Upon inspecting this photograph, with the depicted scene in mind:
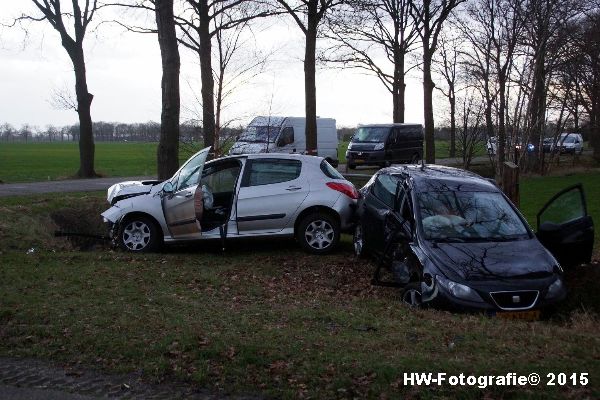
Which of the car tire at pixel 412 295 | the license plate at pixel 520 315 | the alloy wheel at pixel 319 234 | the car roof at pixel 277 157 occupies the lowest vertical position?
the license plate at pixel 520 315

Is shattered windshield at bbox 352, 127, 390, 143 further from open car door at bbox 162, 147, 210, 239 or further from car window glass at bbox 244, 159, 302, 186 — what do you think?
open car door at bbox 162, 147, 210, 239

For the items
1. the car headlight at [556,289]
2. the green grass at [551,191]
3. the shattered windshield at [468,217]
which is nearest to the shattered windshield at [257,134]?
the green grass at [551,191]

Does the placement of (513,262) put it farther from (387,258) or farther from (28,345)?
(28,345)

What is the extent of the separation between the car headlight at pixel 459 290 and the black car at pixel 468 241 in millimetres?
10

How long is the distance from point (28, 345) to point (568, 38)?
89.8 feet

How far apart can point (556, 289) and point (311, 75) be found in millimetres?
13746

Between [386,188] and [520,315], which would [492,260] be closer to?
[520,315]

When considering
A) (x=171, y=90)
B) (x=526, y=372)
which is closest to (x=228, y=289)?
(x=526, y=372)

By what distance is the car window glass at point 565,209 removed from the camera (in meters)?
8.86

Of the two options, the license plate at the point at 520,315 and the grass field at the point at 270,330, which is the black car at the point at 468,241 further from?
the grass field at the point at 270,330

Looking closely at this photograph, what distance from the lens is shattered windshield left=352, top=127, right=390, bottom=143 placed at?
3131 cm

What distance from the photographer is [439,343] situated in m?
5.68

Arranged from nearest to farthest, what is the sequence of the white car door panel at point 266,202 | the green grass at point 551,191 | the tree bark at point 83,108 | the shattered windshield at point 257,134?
the white car door panel at point 266,202 < the green grass at point 551,191 < the shattered windshield at point 257,134 < the tree bark at point 83,108

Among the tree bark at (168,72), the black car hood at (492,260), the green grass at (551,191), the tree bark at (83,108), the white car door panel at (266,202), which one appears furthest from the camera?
the tree bark at (83,108)
